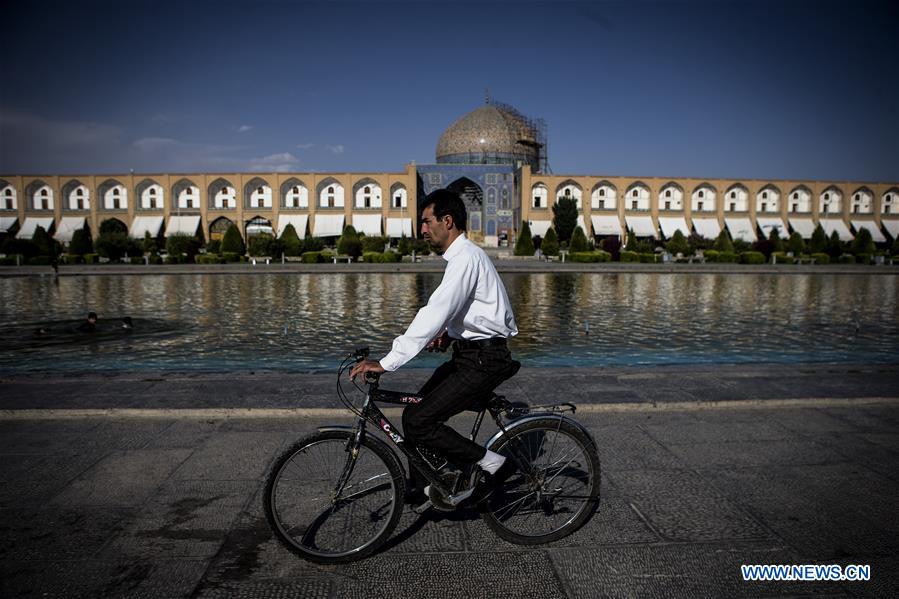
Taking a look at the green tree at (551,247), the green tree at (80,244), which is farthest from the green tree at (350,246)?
the green tree at (80,244)

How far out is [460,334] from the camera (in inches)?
106

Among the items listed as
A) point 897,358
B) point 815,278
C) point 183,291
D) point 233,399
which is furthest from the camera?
point 815,278

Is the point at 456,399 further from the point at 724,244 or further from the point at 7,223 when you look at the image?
the point at 7,223

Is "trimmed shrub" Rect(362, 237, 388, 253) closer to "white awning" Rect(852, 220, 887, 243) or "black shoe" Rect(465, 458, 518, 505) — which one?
"black shoe" Rect(465, 458, 518, 505)

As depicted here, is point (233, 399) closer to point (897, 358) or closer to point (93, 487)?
point (93, 487)

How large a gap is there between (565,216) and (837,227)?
25147 mm

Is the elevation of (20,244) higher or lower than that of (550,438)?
higher

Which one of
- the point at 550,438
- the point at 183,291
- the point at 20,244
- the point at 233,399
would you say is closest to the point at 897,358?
the point at 550,438

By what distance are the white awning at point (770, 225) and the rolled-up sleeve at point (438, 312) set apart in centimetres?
5602

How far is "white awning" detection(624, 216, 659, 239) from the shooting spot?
5028 centimetres

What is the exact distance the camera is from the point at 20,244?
1230 inches

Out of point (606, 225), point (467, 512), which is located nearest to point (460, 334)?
point (467, 512)

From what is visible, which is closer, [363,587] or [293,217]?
[363,587]

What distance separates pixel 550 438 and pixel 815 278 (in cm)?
2511
